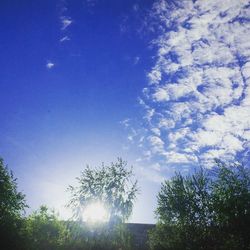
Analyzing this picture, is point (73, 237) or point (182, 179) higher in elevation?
point (182, 179)

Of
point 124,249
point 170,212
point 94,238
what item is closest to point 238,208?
point 170,212

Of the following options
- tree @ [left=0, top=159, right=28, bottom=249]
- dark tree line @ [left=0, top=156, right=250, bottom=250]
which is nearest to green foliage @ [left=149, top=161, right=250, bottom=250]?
dark tree line @ [left=0, top=156, right=250, bottom=250]

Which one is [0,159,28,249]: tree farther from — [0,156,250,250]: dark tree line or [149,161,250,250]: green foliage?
[149,161,250,250]: green foliage

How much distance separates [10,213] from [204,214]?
27.2 meters

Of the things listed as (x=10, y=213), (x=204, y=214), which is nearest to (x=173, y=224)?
(x=204, y=214)

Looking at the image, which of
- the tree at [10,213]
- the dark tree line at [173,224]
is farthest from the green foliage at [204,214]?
the tree at [10,213]

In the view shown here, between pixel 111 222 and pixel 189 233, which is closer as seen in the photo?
pixel 189 233

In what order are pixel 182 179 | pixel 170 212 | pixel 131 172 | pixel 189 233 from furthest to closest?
1. pixel 131 172
2. pixel 182 179
3. pixel 170 212
4. pixel 189 233

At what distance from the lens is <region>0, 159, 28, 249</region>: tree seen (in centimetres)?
3494

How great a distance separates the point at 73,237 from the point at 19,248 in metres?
9.86

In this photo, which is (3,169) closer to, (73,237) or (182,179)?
(73,237)

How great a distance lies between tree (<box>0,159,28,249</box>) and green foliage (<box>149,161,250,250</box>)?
1788 cm

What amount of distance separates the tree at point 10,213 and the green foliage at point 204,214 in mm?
17881

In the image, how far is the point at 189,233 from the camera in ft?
123
